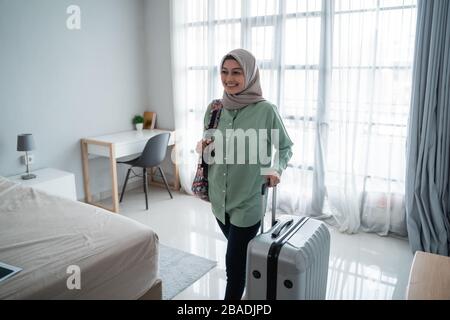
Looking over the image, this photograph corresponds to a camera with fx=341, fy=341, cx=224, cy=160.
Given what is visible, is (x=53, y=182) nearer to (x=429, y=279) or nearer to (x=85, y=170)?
(x=85, y=170)

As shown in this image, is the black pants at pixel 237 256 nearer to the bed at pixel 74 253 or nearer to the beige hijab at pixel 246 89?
the bed at pixel 74 253

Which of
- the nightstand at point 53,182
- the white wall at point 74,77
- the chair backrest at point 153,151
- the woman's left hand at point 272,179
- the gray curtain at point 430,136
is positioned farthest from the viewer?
the chair backrest at point 153,151

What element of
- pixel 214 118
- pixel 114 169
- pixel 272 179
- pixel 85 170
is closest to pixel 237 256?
pixel 272 179

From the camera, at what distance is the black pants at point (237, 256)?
1.69m

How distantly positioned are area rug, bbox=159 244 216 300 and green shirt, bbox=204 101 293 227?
79 cm

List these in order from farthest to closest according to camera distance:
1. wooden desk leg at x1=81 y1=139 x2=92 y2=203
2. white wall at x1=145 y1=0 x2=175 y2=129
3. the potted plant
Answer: the potted plant < white wall at x1=145 y1=0 x2=175 y2=129 < wooden desk leg at x1=81 y1=139 x2=92 y2=203

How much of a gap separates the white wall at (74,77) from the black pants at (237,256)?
244cm

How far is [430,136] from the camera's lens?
8.39 feet

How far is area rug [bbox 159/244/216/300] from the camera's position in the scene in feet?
7.39

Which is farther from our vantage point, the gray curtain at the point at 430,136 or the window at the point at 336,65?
the window at the point at 336,65

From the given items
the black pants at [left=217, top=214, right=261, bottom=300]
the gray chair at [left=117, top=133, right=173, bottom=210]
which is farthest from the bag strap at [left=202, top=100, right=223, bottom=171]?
the gray chair at [left=117, top=133, right=173, bottom=210]

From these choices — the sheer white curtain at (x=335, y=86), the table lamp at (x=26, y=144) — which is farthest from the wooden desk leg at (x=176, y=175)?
the table lamp at (x=26, y=144)

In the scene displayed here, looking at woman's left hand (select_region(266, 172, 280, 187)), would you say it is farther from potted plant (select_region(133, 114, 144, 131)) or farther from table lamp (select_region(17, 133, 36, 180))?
potted plant (select_region(133, 114, 144, 131))

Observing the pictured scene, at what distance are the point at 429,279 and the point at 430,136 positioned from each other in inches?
68.1
